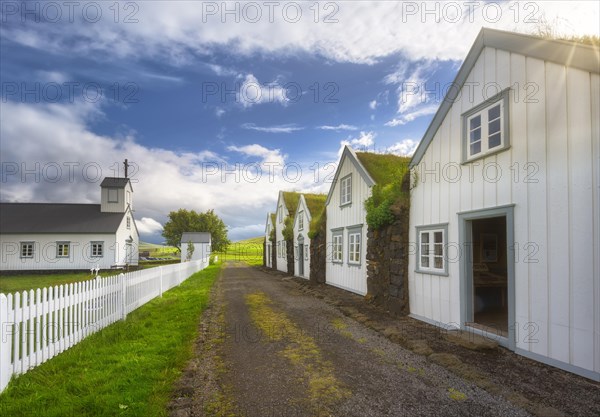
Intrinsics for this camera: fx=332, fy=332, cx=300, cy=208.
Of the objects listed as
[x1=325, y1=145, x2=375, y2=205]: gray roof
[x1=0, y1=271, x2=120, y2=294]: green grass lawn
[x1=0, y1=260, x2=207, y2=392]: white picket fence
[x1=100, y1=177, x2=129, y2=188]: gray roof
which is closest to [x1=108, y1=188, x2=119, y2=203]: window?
[x1=100, y1=177, x2=129, y2=188]: gray roof

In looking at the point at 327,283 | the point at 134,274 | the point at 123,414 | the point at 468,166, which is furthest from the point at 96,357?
the point at 327,283

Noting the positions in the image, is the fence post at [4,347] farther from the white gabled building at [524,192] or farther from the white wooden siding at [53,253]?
the white wooden siding at [53,253]

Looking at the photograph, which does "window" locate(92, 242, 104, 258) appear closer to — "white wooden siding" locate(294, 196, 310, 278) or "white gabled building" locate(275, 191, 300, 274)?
"white gabled building" locate(275, 191, 300, 274)

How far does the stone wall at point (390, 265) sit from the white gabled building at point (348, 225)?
57.0 inches

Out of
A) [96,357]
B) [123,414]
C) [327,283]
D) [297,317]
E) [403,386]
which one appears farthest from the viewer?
[327,283]

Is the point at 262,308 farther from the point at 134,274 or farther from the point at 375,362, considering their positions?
the point at 375,362

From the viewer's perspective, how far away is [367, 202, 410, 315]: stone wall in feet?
32.8

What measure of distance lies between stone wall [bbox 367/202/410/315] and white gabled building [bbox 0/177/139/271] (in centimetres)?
2715

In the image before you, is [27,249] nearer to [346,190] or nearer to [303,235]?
[303,235]

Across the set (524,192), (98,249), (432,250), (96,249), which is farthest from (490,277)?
(96,249)

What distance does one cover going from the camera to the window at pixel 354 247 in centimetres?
1399

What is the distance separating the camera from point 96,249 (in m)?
30.4

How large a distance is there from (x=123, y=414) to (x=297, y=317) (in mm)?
6181

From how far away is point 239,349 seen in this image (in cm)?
664
